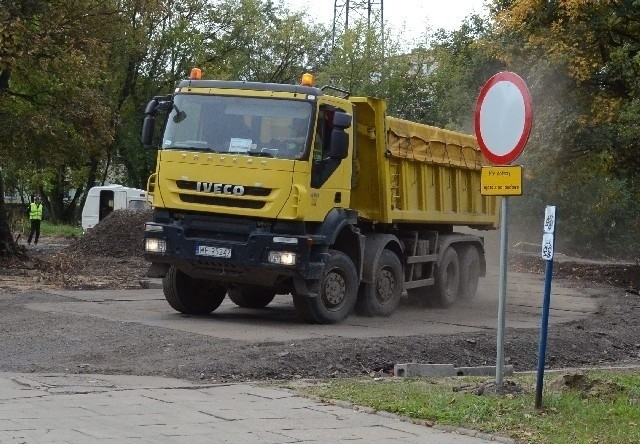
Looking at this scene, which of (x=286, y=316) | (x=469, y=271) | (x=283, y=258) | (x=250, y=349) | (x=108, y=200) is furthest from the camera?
(x=108, y=200)

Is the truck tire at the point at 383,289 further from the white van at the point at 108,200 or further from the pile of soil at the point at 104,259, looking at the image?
the white van at the point at 108,200

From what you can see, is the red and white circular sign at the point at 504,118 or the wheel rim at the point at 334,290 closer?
the red and white circular sign at the point at 504,118

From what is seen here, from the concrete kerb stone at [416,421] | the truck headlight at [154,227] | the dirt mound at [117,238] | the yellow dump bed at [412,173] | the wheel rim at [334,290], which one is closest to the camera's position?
the concrete kerb stone at [416,421]

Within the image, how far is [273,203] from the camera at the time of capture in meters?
15.3

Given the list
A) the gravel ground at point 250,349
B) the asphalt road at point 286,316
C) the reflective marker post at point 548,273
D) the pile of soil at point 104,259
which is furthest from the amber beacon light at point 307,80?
the reflective marker post at point 548,273

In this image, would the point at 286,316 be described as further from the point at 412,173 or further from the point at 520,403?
the point at 520,403

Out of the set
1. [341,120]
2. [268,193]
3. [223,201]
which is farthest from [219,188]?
[341,120]

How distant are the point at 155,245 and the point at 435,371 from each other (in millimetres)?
5430

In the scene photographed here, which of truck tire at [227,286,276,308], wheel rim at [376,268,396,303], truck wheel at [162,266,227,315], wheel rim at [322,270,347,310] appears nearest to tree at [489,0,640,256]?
wheel rim at [376,268,396,303]

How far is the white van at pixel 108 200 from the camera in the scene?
52.3m

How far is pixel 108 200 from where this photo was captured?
53.0 meters

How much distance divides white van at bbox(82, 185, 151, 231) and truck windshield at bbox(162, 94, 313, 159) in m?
36.4

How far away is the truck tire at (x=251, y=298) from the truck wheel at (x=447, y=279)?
345 cm

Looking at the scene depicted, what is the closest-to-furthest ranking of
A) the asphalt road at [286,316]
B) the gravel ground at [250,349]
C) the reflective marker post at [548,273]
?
the reflective marker post at [548,273]
the gravel ground at [250,349]
the asphalt road at [286,316]
